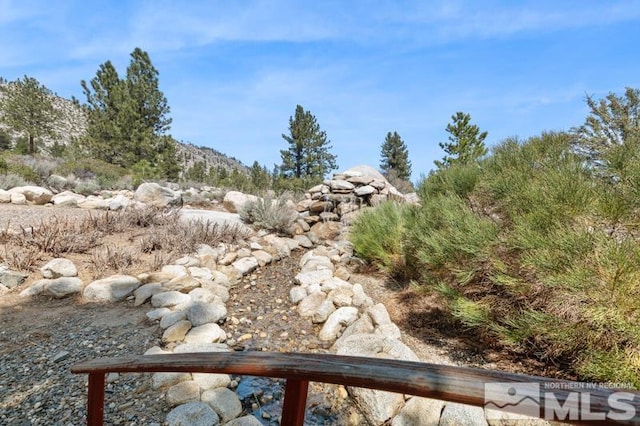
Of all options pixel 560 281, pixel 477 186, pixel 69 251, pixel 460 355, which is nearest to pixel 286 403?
pixel 560 281

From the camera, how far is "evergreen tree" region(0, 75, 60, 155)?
19.7 m

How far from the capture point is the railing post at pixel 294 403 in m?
0.78

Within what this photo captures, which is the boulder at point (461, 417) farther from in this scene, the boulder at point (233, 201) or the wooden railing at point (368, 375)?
the boulder at point (233, 201)

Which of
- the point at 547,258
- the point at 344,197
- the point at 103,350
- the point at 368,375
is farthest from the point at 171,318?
the point at 344,197

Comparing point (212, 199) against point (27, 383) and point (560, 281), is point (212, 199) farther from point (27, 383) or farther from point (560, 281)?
point (560, 281)

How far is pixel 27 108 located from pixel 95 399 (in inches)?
1057

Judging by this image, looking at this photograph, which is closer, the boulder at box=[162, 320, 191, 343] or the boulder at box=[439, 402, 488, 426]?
the boulder at box=[439, 402, 488, 426]

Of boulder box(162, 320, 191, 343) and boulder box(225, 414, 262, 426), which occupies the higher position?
boulder box(162, 320, 191, 343)

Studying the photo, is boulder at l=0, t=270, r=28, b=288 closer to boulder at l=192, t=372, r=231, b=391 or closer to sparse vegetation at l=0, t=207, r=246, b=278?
sparse vegetation at l=0, t=207, r=246, b=278

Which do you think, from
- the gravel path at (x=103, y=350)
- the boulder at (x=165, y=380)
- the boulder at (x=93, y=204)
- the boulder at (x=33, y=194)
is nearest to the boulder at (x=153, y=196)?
the boulder at (x=93, y=204)

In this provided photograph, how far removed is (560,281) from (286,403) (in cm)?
198

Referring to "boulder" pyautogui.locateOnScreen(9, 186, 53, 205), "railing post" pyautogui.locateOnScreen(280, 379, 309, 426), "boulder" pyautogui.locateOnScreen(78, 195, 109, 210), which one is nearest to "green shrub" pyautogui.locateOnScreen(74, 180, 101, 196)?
"boulder" pyautogui.locateOnScreen(9, 186, 53, 205)

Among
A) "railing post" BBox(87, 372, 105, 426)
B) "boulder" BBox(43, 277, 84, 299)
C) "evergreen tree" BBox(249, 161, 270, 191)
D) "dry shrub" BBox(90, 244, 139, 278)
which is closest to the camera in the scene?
"railing post" BBox(87, 372, 105, 426)

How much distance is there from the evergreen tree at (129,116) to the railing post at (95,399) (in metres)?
18.6
